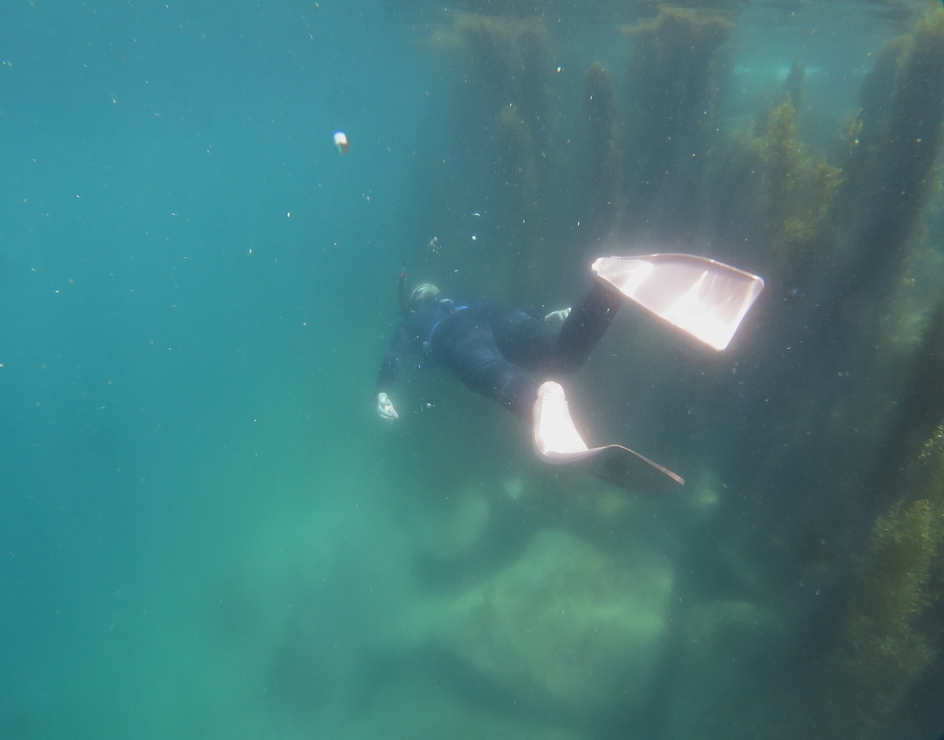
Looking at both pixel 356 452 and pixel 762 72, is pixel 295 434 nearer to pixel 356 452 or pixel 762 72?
pixel 356 452

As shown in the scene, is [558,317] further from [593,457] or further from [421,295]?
[593,457]

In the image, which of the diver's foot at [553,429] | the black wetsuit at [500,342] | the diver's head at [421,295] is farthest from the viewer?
the diver's head at [421,295]

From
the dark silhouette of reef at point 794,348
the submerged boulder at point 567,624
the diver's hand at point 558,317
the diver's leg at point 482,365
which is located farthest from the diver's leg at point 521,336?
the submerged boulder at point 567,624

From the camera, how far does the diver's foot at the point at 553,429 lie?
126 inches

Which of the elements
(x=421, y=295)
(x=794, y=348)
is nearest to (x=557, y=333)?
(x=421, y=295)

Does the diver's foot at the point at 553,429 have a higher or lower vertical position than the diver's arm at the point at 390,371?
lower

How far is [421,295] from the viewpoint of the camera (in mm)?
6969

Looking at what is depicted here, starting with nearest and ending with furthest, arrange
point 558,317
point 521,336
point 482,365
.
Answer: point 482,365, point 521,336, point 558,317

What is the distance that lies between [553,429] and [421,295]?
403cm

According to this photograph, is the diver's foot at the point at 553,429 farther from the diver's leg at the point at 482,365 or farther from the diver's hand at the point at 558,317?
the diver's hand at the point at 558,317

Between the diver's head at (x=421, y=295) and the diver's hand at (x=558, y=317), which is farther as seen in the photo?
the diver's head at (x=421, y=295)

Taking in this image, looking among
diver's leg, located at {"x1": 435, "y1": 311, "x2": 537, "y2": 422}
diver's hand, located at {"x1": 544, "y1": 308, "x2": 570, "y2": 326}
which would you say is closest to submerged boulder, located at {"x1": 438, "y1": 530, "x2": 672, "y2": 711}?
diver's hand, located at {"x1": 544, "y1": 308, "x2": 570, "y2": 326}

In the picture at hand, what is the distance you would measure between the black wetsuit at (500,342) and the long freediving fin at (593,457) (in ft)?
1.40

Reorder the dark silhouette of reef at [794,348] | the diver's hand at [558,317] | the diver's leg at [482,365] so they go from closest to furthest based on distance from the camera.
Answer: the diver's leg at [482,365] < the dark silhouette of reef at [794,348] < the diver's hand at [558,317]
